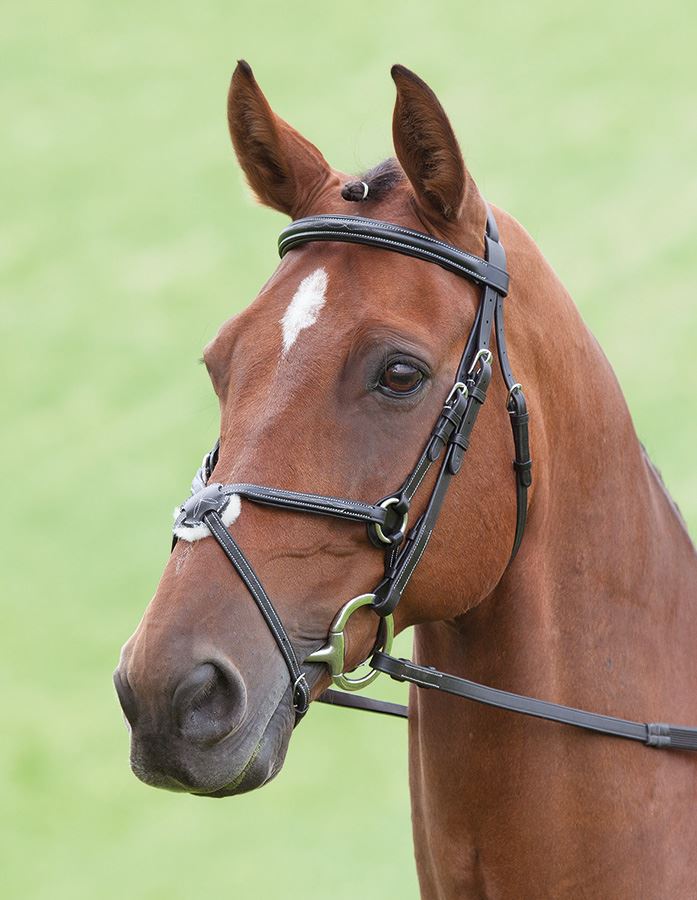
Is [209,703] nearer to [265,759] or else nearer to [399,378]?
[265,759]

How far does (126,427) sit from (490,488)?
11361 millimetres

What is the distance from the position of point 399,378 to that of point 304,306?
287 millimetres

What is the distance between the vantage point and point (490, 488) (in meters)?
2.94

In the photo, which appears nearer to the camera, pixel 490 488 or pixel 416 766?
pixel 490 488

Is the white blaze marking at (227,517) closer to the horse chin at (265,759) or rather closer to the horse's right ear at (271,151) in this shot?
the horse chin at (265,759)

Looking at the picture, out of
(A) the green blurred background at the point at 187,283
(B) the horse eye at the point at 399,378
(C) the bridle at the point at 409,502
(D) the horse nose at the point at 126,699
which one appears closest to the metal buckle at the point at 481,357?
(C) the bridle at the point at 409,502

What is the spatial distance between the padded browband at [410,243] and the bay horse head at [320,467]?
2 cm

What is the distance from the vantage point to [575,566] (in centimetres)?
321

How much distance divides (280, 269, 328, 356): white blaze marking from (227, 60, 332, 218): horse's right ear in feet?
1.32

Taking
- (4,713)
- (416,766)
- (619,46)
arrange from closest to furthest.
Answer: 1. (416,766)
2. (4,713)
3. (619,46)

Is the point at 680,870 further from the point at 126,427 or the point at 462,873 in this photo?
the point at 126,427

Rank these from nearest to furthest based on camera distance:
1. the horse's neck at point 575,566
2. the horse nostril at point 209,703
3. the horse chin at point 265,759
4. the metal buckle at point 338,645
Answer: the horse nostril at point 209,703 → the horse chin at point 265,759 → the metal buckle at point 338,645 → the horse's neck at point 575,566

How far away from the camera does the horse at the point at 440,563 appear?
8.55 feet

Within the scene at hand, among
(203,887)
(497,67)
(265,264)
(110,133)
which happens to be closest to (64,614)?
(203,887)
